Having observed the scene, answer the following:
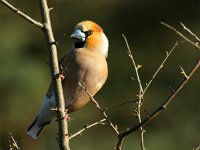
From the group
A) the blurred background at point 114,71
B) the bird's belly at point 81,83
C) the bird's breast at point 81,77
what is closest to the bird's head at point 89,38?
the bird's breast at point 81,77

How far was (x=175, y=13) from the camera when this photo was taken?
14.3m

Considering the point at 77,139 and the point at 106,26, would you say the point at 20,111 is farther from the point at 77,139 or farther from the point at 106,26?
the point at 106,26

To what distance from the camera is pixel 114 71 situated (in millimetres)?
13039

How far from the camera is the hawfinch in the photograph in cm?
586

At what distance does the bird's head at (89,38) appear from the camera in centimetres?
614

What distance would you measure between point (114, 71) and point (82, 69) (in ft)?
23.6

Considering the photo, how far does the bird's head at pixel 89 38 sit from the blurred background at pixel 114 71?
4966 millimetres

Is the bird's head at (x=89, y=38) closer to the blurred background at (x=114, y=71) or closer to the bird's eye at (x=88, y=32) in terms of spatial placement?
the bird's eye at (x=88, y=32)

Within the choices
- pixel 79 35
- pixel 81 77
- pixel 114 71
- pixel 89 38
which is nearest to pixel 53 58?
pixel 81 77

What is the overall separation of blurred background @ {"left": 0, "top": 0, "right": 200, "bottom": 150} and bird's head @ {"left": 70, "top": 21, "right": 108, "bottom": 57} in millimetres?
4966

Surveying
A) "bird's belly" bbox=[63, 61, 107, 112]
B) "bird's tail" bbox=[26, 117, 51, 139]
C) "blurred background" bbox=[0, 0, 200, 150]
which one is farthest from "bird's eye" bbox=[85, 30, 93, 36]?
"blurred background" bbox=[0, 0, 200, 150]

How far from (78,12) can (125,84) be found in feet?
5.79

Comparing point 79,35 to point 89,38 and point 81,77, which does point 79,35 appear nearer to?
point 89,38

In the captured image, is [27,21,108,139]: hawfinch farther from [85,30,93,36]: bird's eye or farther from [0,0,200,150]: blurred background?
[0,0,200,150]: blurred background
